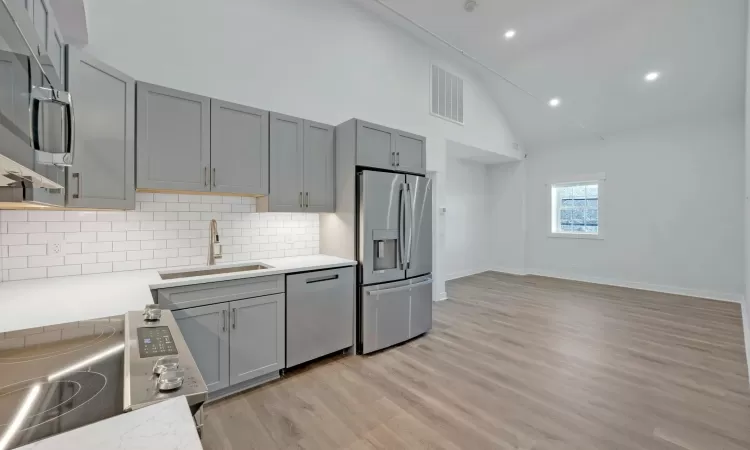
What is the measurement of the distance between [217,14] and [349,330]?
3.27m

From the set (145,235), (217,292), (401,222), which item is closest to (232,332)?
(217,292)

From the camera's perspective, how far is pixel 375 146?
3.36 m

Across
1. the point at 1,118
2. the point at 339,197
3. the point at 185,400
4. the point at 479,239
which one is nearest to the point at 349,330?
the point at 339,197

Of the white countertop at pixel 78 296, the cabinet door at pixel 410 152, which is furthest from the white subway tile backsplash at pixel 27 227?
the cabinet door at pixel 410 152

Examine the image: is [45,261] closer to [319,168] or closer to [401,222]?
[319,168]

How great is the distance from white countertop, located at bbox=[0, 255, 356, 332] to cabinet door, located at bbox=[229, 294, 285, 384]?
25 cm

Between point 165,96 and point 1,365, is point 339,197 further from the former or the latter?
point 1,365

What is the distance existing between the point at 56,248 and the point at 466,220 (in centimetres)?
674

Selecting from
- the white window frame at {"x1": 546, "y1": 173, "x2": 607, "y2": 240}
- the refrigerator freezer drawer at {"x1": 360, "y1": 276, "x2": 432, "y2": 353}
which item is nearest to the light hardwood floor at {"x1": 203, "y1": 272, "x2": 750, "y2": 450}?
the refrigerator freezer drawer at {"x1": 360, "y1": 276, "x2": 432, "y2": 353}

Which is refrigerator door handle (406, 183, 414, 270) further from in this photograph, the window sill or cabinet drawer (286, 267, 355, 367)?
the window sill

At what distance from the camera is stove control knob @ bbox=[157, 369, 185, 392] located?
32.3 inches

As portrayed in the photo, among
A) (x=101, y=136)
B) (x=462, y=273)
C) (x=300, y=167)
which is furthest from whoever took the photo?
(x=462, y=273)

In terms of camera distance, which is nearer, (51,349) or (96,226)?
(51,349)

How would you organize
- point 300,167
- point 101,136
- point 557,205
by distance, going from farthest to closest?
point 557,205 < point 300,167 < point 101,136
